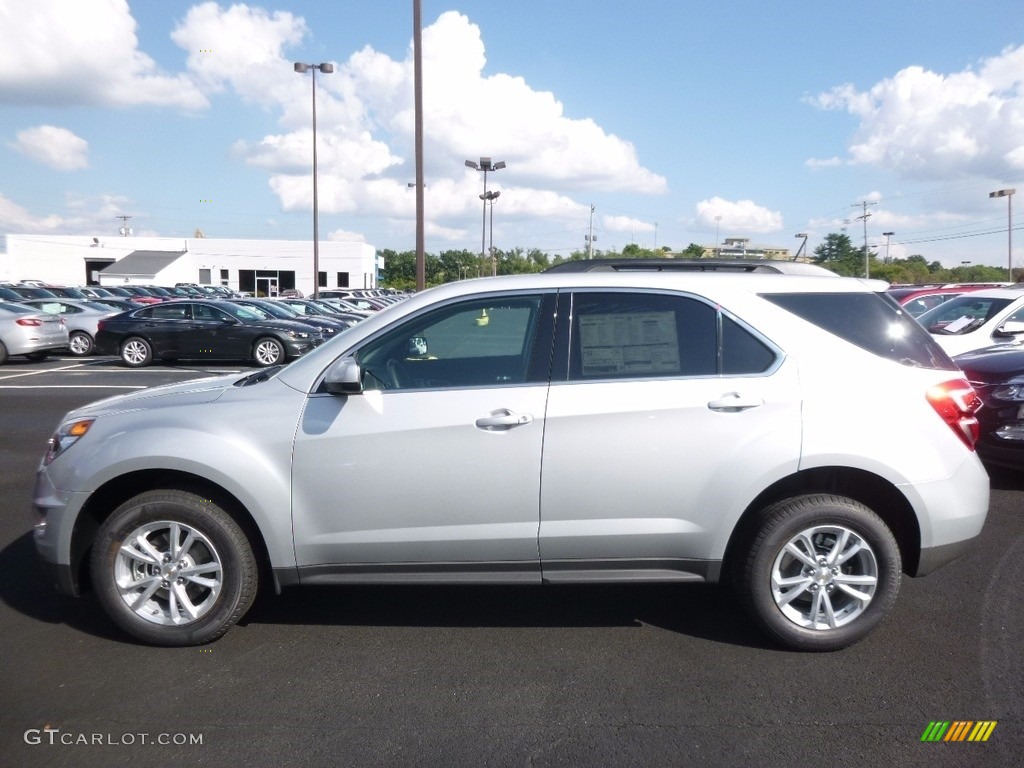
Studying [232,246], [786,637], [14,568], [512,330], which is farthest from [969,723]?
[232,246]

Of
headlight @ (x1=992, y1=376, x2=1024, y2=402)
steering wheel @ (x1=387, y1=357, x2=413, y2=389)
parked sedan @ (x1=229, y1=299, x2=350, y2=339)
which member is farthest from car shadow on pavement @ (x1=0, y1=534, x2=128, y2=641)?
parked sedan @ (x1=229, y1=299, x2=350, y2=339)

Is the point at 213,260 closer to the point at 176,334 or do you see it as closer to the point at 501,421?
the point at 176,334

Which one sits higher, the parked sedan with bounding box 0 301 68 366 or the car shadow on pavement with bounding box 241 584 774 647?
the parked sedan with bounding box 0 301 68 366

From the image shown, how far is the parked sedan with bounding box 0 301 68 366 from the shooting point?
1861cm

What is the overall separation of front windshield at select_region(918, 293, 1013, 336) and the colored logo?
8641mm

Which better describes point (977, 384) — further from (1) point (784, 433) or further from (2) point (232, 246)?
(2) point (232, 246)

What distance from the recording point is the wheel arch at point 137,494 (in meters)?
4.26

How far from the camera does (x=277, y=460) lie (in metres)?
4.13

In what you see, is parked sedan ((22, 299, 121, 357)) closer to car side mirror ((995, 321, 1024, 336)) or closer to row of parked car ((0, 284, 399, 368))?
row of parked car ((0, 284, 399, 368))

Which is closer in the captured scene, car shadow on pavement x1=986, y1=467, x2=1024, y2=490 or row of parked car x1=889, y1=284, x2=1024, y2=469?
row of parked car x1=889, y1=284, x2=1024, y2=469

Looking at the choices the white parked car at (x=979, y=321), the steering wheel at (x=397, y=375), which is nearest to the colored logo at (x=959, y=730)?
the steering wheel at (x=397, y=375)

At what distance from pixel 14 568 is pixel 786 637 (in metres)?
A: 4.59

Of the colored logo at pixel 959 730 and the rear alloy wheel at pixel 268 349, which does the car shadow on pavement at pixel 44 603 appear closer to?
the colored logo at pixel 959 730

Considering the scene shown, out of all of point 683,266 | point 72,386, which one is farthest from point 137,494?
point 72,386
